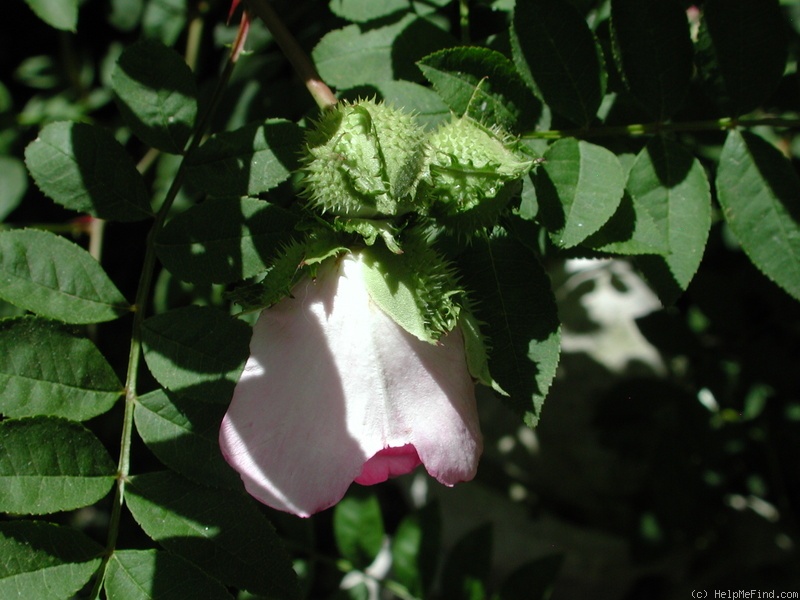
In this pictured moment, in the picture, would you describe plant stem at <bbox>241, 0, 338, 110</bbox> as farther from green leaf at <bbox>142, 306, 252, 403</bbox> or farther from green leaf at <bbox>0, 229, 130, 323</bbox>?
green leaf at <bbox>0, 229, 130, 323</bbox>

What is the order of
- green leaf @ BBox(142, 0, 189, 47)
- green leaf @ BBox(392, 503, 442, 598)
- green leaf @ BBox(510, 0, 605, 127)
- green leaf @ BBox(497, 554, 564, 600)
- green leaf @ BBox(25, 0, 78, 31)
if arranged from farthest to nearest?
green leaf @ BBox(142, 0, 189, 47) < green leaf @ BBox(392, 503, 442, 598) < green leaf @ BBox(497, 554, 564, 600) < green leaf @ BBox(25, 0, 78, 31) < green leaf @ BBox(510, 0, 605, 127)

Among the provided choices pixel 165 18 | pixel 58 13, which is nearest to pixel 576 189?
pixel 58 13

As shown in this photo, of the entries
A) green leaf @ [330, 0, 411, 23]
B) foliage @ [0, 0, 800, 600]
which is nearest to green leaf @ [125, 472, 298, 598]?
foliage @ [0, 0, 800, 600]

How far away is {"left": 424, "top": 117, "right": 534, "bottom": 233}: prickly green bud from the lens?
1.15 m

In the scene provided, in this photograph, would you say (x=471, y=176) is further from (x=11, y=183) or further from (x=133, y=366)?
(x=11, y=183)

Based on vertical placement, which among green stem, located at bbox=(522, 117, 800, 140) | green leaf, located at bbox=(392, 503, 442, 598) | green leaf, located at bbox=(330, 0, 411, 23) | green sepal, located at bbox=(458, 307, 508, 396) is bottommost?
green leaf, located at bbox=(392, 503, 442, 598)

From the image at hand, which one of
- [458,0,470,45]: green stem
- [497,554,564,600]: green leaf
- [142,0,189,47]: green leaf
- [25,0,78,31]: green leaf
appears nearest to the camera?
[25,0,78,31]: green leaf

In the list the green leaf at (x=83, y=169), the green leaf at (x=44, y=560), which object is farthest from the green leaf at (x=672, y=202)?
the green leaf at (x=44, y=560)

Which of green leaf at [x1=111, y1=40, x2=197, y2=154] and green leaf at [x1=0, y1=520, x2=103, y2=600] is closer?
green leaf at [x1=0, y1=520, x2=103, y2=600]

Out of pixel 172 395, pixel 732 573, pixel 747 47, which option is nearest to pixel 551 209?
pixel 747 47

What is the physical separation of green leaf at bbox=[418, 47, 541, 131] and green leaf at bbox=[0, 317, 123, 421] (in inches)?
30.4

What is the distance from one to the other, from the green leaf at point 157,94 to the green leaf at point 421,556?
1194mm

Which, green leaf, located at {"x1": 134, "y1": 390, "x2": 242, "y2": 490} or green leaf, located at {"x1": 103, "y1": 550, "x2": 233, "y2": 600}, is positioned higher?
green leaf, located at {"x1": 134, "y1": 390, "x2": 242, "y2": 490}

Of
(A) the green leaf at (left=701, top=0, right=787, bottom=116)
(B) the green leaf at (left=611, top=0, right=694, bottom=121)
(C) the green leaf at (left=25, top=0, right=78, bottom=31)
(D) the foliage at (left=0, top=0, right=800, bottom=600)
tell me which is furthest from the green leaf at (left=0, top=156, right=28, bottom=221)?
(A) the green leaf at (left=701, top=0, right=787, bottom=116)
